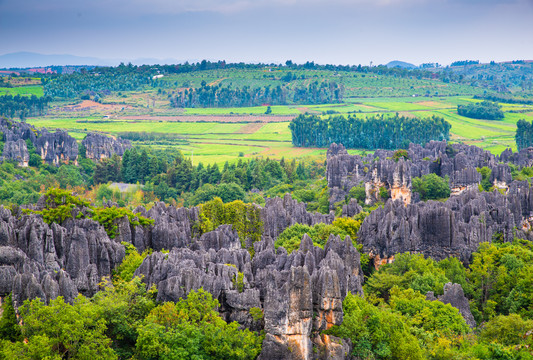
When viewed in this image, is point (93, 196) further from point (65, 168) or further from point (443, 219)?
A: point (443, 219)

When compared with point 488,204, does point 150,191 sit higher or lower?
lower

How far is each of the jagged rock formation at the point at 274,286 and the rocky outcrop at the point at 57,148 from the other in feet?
315

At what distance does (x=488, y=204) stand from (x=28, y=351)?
5553 cm

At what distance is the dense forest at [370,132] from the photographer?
574ft

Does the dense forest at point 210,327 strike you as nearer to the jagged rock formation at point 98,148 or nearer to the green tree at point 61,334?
the green tree at point 61,334

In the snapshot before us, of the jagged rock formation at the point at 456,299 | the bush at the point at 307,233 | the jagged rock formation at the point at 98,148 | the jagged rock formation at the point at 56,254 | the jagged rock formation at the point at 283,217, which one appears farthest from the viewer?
the jagged rock formation at the point at 98,148

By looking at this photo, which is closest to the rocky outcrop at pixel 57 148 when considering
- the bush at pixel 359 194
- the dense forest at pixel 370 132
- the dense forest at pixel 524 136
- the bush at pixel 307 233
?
the dense forest at pixel 370 132

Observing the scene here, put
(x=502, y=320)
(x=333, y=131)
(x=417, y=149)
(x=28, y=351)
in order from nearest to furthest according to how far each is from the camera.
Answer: (x=28, y=351), (x=502, y=320), (x=417, y=149), (x=333, y=131)

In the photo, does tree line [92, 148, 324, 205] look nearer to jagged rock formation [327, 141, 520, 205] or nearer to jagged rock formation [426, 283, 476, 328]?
jagged rock formation [327, 141, 520, 205]

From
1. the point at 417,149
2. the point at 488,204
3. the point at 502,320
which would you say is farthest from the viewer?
the point at 417,149

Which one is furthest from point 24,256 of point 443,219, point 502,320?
point 443,219

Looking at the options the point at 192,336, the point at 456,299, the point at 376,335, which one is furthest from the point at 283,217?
the point at 192,336

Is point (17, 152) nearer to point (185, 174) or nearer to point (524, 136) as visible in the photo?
point (185, 174)

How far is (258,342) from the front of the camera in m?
44.5
